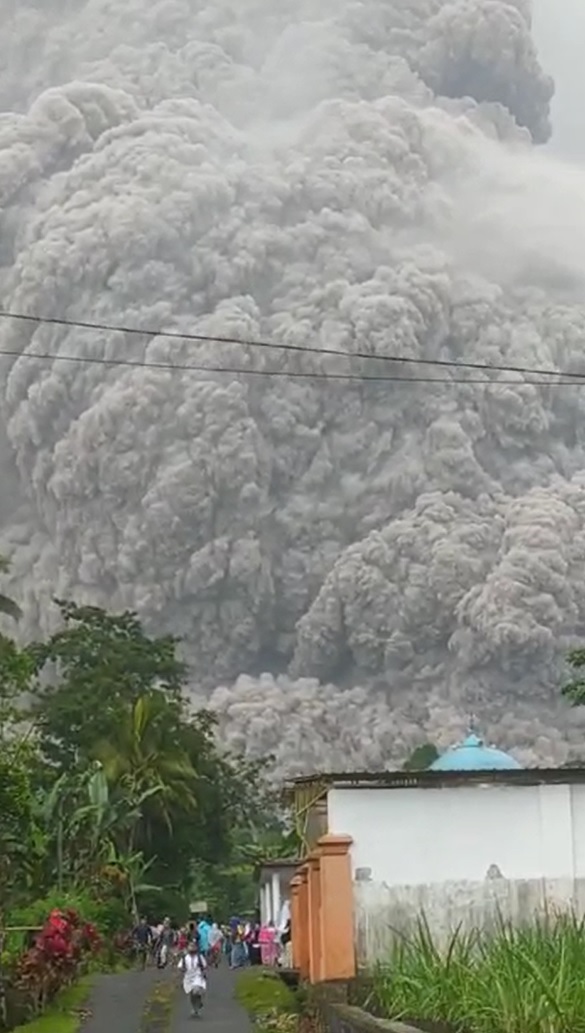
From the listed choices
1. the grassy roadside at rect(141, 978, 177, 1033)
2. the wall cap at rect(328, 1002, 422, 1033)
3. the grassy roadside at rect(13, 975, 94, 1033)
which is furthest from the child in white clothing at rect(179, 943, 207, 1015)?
the wall cap at rect(328, 1002, 422, 1033)

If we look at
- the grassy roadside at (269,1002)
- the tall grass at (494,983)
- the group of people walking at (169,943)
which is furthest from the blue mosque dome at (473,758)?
the tall grass at (494,983)

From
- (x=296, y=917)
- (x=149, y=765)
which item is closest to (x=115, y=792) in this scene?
(x=149, y=765)

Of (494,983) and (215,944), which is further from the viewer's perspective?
(215,944)

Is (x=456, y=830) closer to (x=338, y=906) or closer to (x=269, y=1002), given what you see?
(x=338, y=906)

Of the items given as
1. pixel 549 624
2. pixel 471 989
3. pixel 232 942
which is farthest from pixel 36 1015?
pixel 549 624

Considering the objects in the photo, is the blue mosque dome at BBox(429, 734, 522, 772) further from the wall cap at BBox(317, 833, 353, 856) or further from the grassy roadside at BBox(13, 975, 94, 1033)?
the wall cap at BBox(317, 833, 353, 856)

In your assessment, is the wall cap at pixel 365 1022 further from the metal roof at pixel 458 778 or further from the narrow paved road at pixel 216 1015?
the narrow paved road at pixel 216 1015

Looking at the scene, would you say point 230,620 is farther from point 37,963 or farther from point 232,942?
point 37,963

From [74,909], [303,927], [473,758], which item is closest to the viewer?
[303,927]
